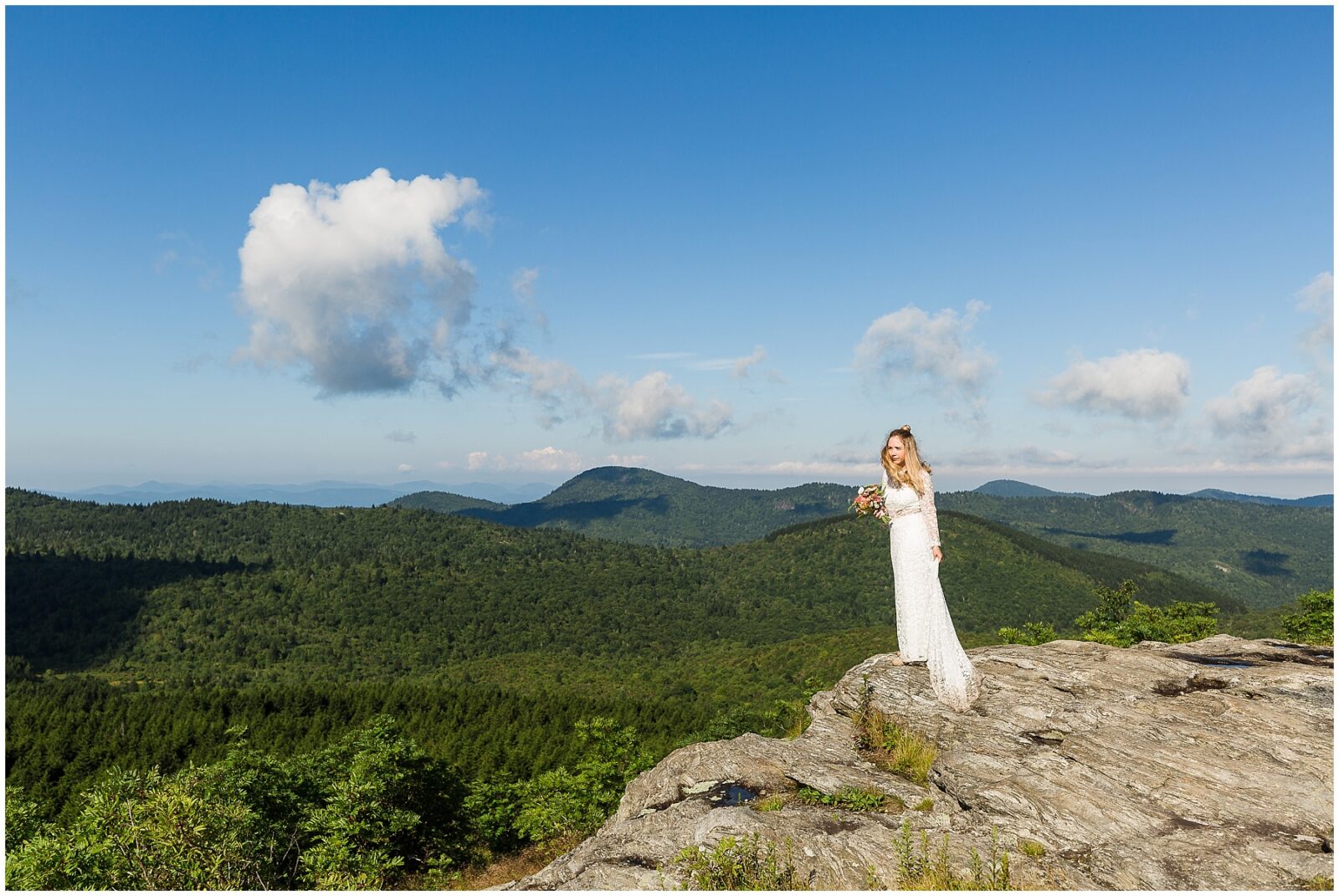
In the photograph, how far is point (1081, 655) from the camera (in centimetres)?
1838

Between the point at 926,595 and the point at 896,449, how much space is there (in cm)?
349

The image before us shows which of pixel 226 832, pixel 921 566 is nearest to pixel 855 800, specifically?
pixel 921 566

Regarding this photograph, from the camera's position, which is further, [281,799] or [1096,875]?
[281,799]

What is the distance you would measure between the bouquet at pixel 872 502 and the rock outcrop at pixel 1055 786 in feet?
13.3

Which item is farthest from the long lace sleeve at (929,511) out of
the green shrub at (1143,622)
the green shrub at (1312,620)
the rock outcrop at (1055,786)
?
the green shrub at (1312,620)

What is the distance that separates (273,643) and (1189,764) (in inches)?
8742

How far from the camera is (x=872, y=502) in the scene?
→ 640 inches

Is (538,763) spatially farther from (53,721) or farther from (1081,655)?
(53,721)

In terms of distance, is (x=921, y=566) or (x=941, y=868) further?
(x=921, y=566)

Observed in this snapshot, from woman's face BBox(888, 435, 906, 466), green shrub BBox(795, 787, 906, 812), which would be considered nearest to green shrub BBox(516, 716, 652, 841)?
green shrub BBox(795, 787, 906, 812)

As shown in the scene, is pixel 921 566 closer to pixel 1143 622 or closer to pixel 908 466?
pixel 908 466

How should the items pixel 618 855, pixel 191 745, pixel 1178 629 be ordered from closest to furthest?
pixel 618 855
pixel 1178 629
pixel 191 745

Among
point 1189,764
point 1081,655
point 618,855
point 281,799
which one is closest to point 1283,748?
point 1189,764

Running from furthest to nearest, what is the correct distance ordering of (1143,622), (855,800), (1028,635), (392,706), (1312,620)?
(392,706)
(1143,622)
(1028,635)
(1312,620)
(855,800)
